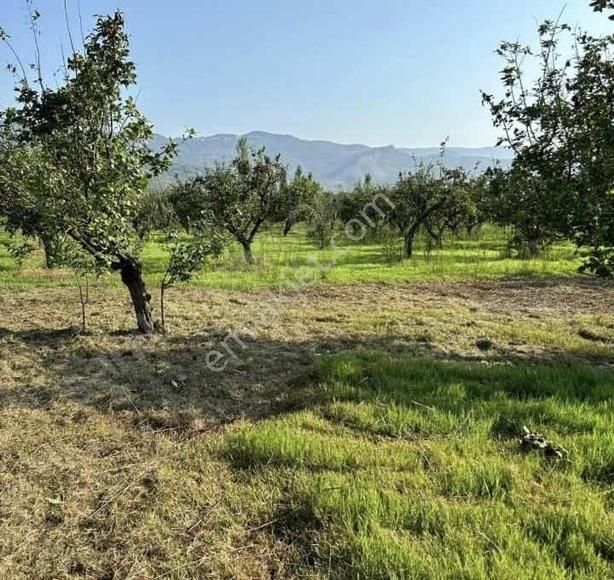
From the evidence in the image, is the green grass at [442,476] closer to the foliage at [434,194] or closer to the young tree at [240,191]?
the young tree at [240,191]

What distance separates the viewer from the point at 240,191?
18.5 m

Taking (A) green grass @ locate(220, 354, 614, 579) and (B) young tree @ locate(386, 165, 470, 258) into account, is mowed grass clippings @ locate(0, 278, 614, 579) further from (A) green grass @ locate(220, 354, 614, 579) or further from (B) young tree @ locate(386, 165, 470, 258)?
(B) young tree @ locate(386, 165, 470, 258)

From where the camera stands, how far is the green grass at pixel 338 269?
1339cm

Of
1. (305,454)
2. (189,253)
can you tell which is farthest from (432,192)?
(305,454)

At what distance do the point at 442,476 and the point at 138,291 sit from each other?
549 centimetres

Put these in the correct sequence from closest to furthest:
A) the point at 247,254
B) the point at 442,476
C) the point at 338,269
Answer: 1. the point at 442,476
2. the point at 338,269
3. the point at 247,254

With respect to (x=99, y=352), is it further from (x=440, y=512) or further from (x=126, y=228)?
(x=440, y=512)

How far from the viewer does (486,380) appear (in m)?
5.13

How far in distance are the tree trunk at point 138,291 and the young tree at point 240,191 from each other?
9345 mm

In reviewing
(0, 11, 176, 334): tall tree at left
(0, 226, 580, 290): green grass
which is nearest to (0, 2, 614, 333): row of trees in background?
(0, 11, 176, 334): tall tree at left

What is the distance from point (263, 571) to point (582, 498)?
1.83 metres

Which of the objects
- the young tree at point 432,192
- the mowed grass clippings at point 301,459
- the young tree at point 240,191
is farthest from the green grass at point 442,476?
the young tree at point 432,192

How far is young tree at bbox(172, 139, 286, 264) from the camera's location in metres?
17.4

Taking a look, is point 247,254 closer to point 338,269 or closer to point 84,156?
point 338,269
